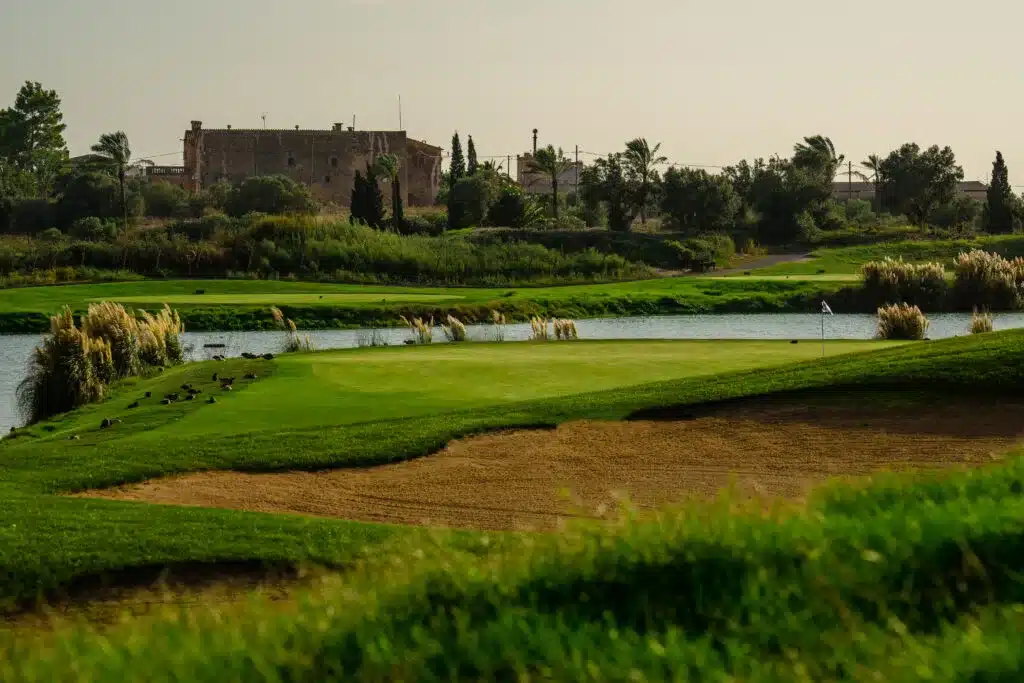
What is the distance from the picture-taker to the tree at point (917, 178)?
112 meters

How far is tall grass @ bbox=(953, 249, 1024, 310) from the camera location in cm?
5444

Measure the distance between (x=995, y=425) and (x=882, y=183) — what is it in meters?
112

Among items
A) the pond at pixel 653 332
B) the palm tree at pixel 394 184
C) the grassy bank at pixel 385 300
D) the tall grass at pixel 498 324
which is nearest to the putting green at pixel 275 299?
the grassy bank at pixel 385 300

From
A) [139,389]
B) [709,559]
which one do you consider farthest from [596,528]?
[139,389]

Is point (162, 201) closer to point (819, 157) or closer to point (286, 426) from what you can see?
point (819, 157)

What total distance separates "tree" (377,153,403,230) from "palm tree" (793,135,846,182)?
3285cm


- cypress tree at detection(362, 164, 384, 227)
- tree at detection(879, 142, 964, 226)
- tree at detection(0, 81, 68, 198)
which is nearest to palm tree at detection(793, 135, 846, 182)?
tree at detection(879, 142, 964, 226)

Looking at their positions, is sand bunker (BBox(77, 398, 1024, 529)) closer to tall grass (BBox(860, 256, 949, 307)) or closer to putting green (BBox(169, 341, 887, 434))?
putting green (BBox(169, 341, 887, 434))

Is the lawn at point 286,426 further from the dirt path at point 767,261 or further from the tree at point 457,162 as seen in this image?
the tree at point 457,162

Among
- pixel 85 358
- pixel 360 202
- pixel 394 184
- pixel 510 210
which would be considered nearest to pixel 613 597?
pixel 85 358

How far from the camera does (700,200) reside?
98.1 m

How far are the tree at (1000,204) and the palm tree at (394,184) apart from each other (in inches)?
1566

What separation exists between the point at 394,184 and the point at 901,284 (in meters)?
50.5

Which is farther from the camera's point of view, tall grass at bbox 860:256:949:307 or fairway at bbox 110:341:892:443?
tall grass at bbox 860:256:949:307
